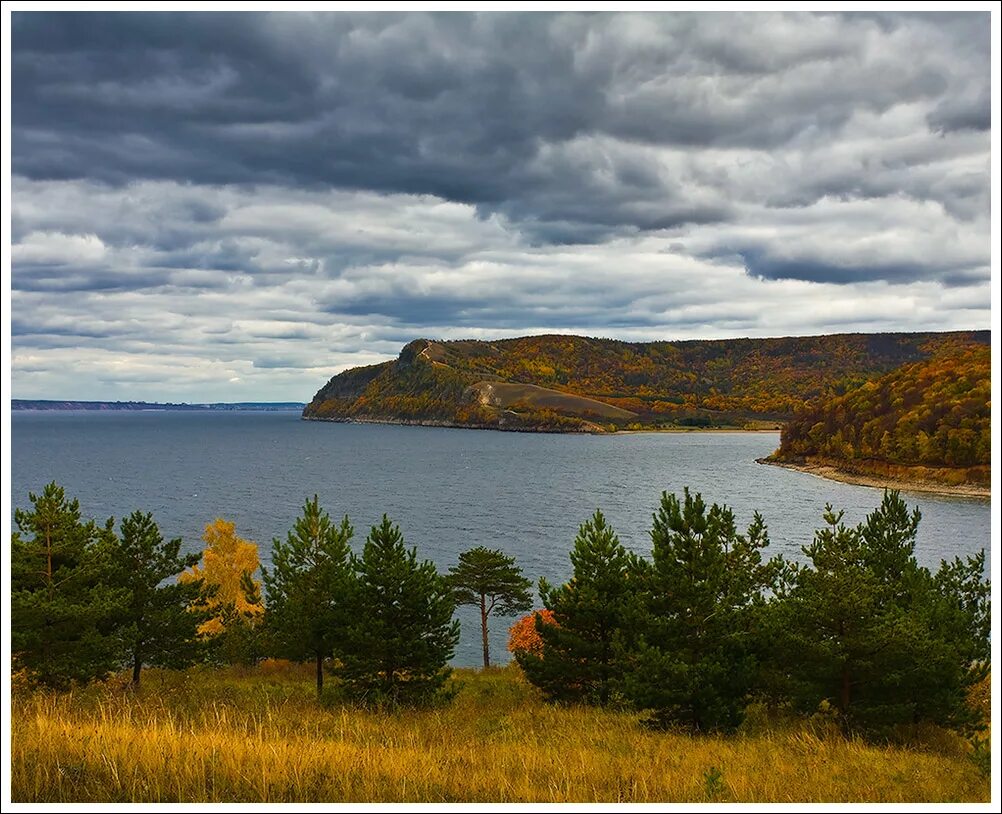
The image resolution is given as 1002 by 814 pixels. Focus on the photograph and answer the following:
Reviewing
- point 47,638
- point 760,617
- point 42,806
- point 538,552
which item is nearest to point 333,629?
point 47,638

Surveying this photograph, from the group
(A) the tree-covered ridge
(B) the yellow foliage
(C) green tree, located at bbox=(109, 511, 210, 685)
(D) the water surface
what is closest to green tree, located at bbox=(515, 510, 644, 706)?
(C) green tree, located at bbox=(109, 511, 210, 685)

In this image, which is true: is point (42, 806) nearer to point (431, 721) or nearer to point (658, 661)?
point (658, 661)

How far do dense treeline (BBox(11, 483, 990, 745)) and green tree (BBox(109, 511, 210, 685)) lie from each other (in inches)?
3.3

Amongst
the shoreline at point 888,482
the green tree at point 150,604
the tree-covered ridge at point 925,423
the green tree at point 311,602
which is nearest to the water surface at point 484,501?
the shoreline at point 888,482

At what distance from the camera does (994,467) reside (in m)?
5.87

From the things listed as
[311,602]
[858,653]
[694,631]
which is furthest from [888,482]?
[694,631]

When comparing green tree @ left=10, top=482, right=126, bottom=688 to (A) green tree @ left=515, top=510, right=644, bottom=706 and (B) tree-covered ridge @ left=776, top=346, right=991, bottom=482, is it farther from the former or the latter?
(B) tree-covered ridge @ left=776, top=346, right=991, bottom=482

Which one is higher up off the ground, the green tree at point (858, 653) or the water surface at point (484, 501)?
the green tree at point (858, 653)

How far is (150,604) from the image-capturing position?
106ft

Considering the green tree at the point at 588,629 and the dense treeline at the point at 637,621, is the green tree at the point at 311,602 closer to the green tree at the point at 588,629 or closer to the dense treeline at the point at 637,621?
the dense treeline at the point at 637,621

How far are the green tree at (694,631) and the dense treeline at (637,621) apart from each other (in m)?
0.06

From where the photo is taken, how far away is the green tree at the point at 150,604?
31734 millimetres

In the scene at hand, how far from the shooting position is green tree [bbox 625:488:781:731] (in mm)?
21812

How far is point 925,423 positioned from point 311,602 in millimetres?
167501
